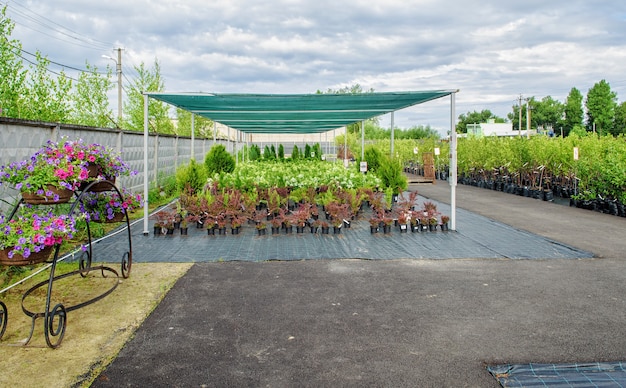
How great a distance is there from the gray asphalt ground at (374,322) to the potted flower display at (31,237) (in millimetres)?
958

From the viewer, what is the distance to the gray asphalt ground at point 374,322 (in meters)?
3.06

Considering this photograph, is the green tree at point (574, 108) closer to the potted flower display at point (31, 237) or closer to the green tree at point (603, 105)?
the green tree at point (603, 105)

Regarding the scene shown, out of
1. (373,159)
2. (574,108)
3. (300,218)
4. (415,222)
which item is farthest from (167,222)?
(574,108)

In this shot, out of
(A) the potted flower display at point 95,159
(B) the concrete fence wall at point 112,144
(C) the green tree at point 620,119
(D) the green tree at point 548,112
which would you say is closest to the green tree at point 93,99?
(B) the concrete fence wall at point 112,144

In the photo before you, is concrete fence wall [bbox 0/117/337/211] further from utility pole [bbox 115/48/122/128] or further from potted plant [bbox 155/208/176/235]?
utility pole [bbox 115/48/122/128]

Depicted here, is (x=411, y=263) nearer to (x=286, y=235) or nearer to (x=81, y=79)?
(x=286, y=235)

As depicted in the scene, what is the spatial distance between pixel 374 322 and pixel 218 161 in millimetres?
11099

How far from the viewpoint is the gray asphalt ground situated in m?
3.06

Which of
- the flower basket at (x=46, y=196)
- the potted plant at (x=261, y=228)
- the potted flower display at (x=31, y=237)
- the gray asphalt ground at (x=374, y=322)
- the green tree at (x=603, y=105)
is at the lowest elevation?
the gray asphalt ground at (x=374, y=322)

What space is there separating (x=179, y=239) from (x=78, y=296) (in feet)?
8.91

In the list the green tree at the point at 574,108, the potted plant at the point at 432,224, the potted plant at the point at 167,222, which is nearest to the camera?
the potted plant at the point at 167,222

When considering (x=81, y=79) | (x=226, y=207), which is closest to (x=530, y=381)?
(x=226, y=207)

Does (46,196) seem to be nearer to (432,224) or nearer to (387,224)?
(387,224)

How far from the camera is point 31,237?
3.45 metres
